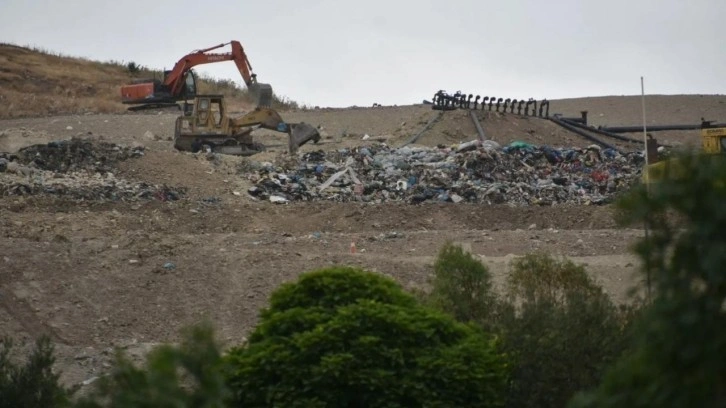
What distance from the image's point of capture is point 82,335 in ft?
50.3

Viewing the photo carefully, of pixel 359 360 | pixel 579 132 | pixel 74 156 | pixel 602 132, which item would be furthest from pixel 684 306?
pixel 602 132

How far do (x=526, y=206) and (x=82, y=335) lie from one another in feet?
41.4

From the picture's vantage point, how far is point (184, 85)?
141 ft

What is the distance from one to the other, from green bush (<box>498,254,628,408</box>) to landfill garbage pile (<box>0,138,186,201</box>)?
52.2ft

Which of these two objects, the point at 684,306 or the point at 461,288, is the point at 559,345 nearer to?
the point at 461,288

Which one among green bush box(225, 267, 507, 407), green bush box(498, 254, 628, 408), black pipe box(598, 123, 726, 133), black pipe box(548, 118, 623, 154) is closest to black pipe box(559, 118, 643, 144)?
black pipe box(548, 118, 623, 154)

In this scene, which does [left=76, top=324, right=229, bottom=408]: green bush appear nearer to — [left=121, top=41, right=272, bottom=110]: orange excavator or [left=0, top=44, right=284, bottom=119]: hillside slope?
[left=121, top=41, right=272, bottom=110]: orange excavator

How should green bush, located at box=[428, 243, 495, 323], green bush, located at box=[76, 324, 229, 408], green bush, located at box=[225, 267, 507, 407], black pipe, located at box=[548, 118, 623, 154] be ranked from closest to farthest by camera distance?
1. green bush, located at box=[76, 324, 229, 408]
2. green bush, located at box=[225, 267, 507, 407]
3. green bush, located at box=[428, 243, 495, 323]
4. black pipe, located at box=[548, 118, 623, 154]

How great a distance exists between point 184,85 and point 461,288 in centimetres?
3102

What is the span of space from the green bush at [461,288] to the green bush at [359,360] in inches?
84.8

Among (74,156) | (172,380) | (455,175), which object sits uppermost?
(74,156)

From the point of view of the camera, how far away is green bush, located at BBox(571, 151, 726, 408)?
4.19 metres

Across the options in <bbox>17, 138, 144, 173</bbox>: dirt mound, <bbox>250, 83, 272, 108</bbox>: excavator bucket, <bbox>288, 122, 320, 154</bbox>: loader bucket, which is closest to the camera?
<bbox>17, 138, 144, 173</bbox>: dirt mound

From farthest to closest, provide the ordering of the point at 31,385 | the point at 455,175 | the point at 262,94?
the point at 262,94 < the point at 455,175 < the point at 31,385
